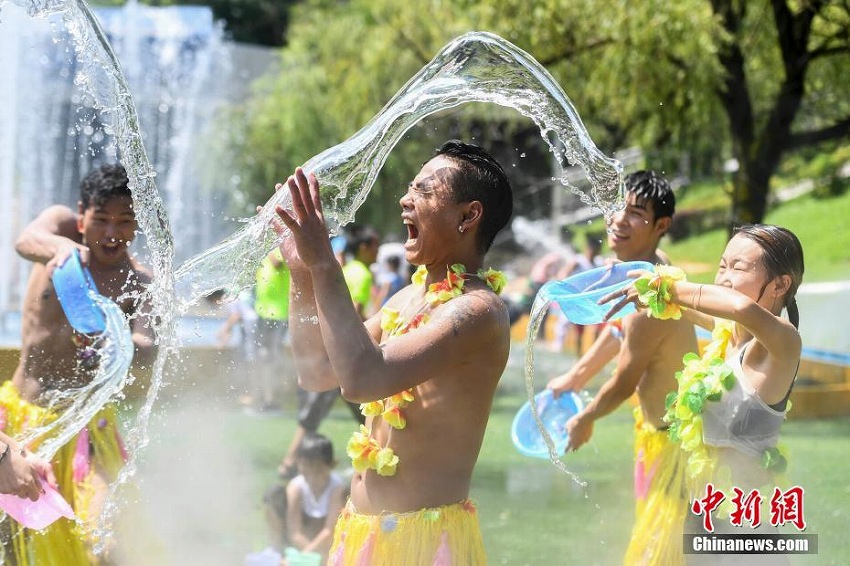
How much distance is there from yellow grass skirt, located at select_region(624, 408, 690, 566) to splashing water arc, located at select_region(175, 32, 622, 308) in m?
1.25

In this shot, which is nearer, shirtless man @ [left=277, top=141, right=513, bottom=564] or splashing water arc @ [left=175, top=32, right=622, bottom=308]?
shirtless man @ [left=277, top=141, right=513, bottom=564]

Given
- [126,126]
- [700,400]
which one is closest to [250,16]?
[126,126]

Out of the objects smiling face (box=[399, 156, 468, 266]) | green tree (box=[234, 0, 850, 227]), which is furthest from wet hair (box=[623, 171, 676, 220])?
green tree (box=[234, 0, 850, 227])

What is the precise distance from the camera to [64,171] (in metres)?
21.0

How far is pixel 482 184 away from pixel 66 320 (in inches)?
78.5

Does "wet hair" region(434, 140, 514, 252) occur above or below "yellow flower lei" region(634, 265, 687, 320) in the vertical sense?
above

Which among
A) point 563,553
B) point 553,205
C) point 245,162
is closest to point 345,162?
point 563,553

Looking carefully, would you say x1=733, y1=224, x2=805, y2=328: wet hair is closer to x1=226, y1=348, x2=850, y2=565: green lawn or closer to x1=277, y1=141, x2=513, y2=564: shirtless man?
x1=226, y1=348, x2=850, y2=565: green lawn

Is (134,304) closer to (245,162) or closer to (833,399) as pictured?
(833,399)

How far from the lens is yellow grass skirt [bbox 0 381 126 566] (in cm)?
412

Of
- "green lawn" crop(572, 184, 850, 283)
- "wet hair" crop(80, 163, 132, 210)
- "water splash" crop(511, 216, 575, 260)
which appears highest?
"water splash" crop(511, 216, 575, 260)

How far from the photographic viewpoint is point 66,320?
4.39 meters

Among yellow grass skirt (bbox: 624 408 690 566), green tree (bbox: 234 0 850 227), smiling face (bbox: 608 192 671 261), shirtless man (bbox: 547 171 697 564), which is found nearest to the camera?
yellow grass skirt (bbox: 624 408 690 566)

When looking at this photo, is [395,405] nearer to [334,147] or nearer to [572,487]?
[334,147]
